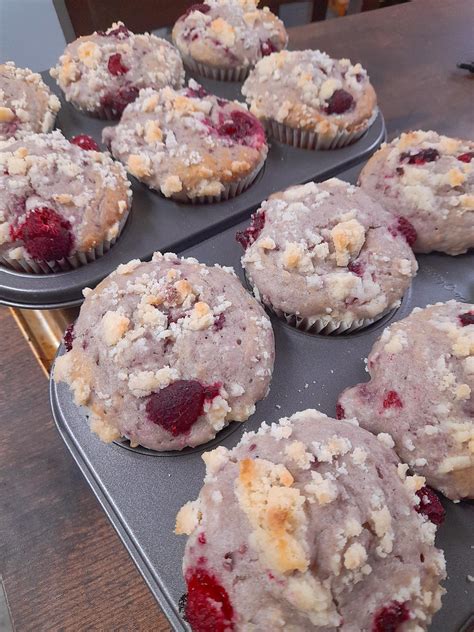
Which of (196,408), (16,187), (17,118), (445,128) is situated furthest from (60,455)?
(445,128)

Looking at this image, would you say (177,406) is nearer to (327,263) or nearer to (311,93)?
(327,263)

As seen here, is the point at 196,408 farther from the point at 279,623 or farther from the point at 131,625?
the point at 131,625

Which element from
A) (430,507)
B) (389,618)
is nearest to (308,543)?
(389,618)

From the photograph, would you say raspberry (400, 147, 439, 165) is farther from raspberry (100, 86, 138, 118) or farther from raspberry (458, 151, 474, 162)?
raspberry (100, 86, 138, 118)

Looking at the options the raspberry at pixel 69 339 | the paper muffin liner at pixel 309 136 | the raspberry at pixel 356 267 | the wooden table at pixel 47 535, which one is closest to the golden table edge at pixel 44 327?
the wooden table at pixel 47 535

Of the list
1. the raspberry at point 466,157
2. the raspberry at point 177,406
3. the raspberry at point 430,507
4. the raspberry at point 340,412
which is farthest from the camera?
the raspberry at point 466,157

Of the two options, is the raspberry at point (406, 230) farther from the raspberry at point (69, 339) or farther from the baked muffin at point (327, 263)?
the raspberry at point (69, 339)

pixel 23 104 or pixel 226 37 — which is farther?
pixel 226 37
